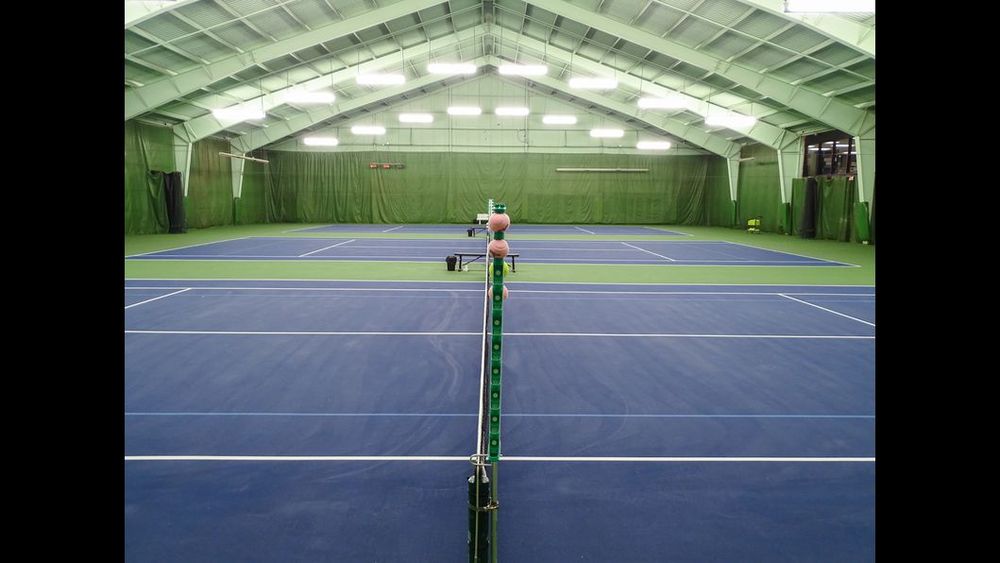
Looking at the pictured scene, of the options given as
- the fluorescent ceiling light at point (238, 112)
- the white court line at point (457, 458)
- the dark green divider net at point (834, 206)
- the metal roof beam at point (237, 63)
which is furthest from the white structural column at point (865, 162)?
the fluorescent ceiling light at point (238, 112)

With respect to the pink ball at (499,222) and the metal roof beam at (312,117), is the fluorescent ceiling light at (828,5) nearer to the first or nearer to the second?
the pink ball at (499,222)

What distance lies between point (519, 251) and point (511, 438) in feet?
54.6

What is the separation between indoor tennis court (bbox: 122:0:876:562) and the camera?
382cm

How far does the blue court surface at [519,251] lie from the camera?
18.8 meters

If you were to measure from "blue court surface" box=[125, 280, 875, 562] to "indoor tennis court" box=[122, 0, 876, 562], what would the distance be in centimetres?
3

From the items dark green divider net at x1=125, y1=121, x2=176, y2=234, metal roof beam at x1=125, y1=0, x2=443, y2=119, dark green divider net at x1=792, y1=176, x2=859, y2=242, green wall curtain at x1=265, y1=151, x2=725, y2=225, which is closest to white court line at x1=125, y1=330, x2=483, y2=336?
metal roof beam at x1=125, y1=0, x2=443, y2=119

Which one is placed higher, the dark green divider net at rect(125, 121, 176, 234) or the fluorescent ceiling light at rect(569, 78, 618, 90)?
the fluorescent ceiling light at rect(569, 78, 618, 90)

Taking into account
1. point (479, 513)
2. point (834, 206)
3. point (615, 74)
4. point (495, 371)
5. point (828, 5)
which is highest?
point (615, 74)

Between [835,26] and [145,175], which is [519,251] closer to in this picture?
[835,26]

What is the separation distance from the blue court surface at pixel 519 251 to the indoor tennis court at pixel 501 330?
0.89 feet

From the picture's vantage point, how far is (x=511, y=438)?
5.14 metres

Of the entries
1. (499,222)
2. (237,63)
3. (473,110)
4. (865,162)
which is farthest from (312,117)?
(499,222)

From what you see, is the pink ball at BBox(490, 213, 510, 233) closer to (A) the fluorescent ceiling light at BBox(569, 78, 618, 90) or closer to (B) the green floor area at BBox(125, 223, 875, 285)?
(B) the green floor area at BBox(125, 223, 875, 285)
